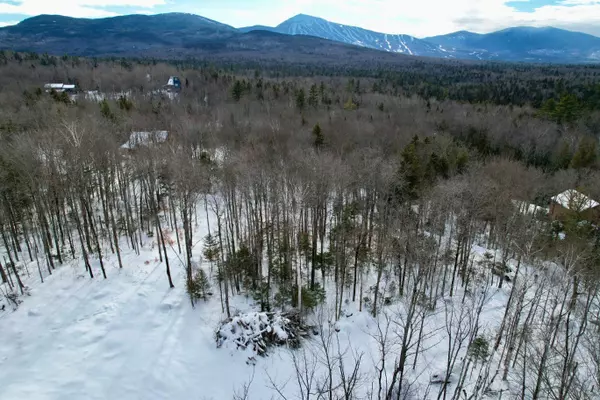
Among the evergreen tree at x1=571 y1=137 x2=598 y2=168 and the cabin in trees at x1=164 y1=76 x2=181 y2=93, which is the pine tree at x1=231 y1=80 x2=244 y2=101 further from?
the evergreen tree at x1=571 y1=137 x2=598 y2=168

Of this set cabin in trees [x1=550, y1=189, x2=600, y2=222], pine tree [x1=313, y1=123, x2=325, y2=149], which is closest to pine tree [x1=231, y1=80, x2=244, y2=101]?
pine tree [x1=313, y1=123, x2=325, y2=149]

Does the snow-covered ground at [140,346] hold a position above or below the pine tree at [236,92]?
below

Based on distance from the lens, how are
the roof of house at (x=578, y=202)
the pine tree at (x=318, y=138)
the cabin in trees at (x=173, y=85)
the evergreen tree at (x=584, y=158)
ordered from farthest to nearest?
the cabin in trees at (x=173, y=85) < the evergreen tree at (x=584, y=158) < the pine tree at (x=318, y=138) < the roof of house at (x=578, y=202)

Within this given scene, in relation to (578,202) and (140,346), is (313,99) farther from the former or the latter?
(140,346)

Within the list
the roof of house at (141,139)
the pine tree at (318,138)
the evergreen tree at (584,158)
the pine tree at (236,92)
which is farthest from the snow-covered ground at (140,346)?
the pine tree at (236,92)

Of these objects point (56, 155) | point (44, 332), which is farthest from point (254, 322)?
point (56, 155)

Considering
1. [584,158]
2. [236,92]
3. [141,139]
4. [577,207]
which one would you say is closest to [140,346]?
[141,139]

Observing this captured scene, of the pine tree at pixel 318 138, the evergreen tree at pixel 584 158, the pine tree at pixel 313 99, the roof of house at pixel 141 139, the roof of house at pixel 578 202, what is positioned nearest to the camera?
the roof of house at pixel 578 202

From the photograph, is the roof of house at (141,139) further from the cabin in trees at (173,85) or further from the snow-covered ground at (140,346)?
the cabin in trees at (173,85)
